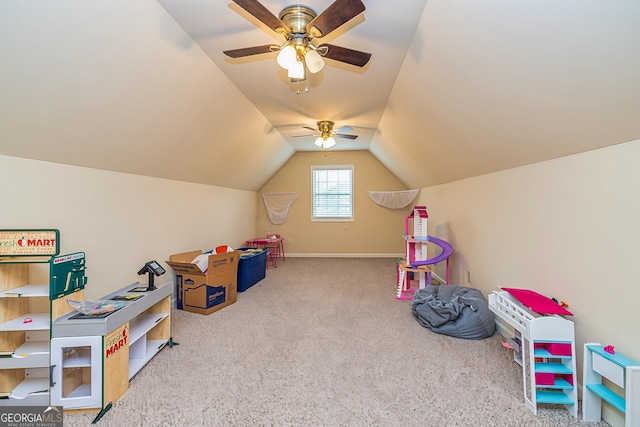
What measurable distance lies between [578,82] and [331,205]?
5.58 m

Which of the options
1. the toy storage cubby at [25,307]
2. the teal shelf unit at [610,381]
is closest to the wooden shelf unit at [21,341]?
the toy storage cubby at [25,307]

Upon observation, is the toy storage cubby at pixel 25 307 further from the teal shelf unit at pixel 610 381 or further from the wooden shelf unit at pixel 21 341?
the teal shelf unit at pixel 610 381

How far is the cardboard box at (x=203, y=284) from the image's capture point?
3176 millimetres

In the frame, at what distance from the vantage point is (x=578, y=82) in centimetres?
140

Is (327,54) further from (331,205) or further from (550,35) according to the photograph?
(331,205)

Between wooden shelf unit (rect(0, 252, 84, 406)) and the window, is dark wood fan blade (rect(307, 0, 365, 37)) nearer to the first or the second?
wooden shelf unit (rect(0, 252, 84, 406))

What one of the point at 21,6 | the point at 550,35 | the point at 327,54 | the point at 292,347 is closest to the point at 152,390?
the point at 292,347

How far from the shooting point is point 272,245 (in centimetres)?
631

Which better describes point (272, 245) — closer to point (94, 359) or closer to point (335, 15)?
point (94, 359)

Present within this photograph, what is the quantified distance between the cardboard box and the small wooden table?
242cm

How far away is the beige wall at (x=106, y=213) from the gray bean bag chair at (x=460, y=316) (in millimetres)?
3041

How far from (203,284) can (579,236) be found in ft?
11.1

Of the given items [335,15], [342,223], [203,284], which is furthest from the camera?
[342,223]

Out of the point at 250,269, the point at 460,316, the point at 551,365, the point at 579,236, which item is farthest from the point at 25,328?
the point at 579,236
